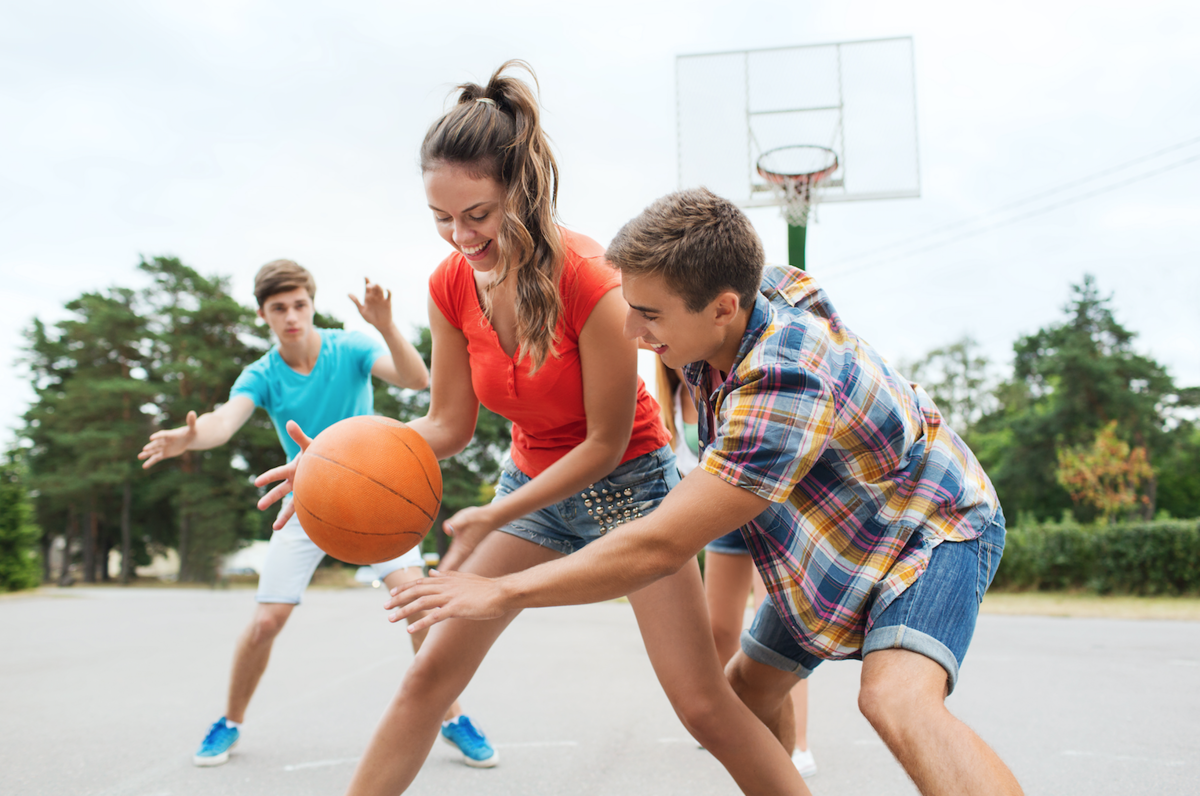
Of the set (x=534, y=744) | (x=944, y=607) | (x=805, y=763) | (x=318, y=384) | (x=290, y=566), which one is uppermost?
(x=318, y=384)

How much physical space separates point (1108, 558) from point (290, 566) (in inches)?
647

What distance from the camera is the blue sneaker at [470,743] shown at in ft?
12.8

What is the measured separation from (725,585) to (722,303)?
7.50ft

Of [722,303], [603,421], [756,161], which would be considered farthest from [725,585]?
[756,161]

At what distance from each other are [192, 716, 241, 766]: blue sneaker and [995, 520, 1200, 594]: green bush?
1435 centimetres

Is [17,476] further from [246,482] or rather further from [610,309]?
[610,309]

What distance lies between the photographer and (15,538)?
1905 cm

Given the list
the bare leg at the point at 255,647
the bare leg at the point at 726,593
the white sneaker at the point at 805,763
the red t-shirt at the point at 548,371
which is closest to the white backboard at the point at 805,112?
the bare leg at the point at 726,593

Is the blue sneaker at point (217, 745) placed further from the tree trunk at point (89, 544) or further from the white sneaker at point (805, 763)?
the tree trunk at point (89, 544)

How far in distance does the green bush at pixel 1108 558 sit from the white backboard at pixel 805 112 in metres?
9.06

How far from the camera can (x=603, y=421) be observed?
2.36 meters

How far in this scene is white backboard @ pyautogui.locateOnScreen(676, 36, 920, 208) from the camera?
9070 mm

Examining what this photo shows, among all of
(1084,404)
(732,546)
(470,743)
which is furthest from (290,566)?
(1084,404)

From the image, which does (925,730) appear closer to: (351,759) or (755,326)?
(755,326)
